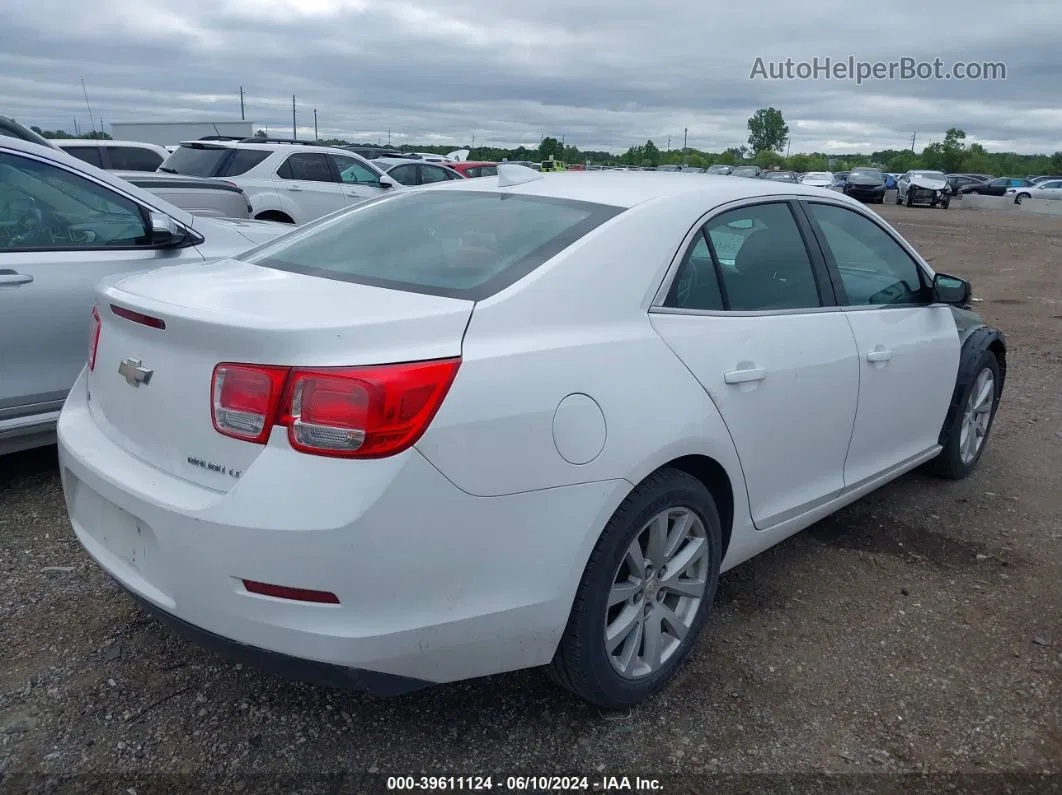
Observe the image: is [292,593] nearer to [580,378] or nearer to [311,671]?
[311,671]

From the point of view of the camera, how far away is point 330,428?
2092 mm

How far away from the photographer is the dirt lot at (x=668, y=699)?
2.51 metres

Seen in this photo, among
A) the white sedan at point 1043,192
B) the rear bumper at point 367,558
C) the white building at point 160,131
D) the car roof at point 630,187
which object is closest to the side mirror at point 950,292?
the car roof at point 630,187

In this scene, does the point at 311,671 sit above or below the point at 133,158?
below

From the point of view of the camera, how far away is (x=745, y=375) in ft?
9.57

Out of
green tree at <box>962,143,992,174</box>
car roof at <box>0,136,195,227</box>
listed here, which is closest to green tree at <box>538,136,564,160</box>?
car roof at <box>0,136,195,227</box>

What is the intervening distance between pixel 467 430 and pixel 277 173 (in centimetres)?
1052

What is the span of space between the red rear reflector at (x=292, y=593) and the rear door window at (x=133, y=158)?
38.7ft

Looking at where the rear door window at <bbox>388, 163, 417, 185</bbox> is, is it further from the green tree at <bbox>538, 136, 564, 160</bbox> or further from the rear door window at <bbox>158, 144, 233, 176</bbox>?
the green tree at <bbox>538, 136, 564, 160</bbox>

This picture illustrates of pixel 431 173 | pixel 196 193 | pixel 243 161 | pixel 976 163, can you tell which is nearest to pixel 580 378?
pixel 196 193

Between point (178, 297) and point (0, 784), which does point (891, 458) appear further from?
point (0, 784)

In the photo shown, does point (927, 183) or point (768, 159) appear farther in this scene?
point (768, 159)

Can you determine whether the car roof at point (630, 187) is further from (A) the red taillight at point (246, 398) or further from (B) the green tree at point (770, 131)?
(B) the green tree at point (770, 131)

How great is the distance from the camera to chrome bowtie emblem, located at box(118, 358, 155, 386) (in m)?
2.43
